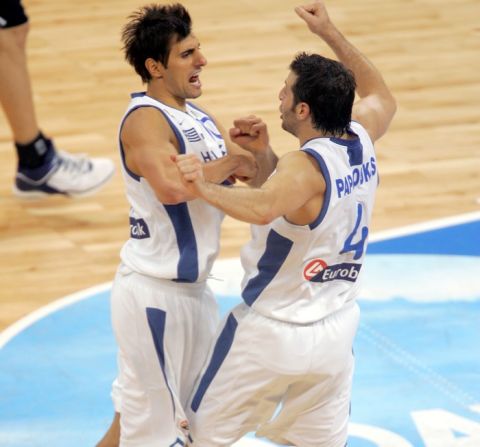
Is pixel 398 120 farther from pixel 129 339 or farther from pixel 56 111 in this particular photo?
pixel 129 339

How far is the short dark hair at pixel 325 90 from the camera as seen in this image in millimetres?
3766

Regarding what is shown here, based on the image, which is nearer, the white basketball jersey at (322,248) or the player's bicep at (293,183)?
the player's bicep at (293,183)

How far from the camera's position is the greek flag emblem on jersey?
419cm

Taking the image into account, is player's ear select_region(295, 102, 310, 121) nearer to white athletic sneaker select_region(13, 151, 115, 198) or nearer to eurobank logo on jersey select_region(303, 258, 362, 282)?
eurobank logo on jersey select_region(303, 258, 362, 282)

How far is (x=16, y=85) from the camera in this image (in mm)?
7027

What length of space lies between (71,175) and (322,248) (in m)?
3.62

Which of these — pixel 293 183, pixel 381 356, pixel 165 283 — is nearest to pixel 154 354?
pixel 165 283

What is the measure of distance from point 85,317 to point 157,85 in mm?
2114

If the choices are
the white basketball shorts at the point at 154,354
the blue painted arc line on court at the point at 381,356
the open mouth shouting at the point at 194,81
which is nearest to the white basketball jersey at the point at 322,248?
the white basketball shorts at the point at 154,354

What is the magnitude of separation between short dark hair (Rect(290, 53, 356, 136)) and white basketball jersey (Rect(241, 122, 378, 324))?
0.23 feet

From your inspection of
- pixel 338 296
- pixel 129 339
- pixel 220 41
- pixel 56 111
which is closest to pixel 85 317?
pixel 129 339

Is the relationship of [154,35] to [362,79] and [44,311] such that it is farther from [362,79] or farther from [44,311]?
[44,311]

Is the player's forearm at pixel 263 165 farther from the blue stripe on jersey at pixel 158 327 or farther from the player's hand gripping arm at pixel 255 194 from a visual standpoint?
the blue stripe on jersey at pixel 158 327

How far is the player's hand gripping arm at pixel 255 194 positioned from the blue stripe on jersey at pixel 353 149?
22 cm
